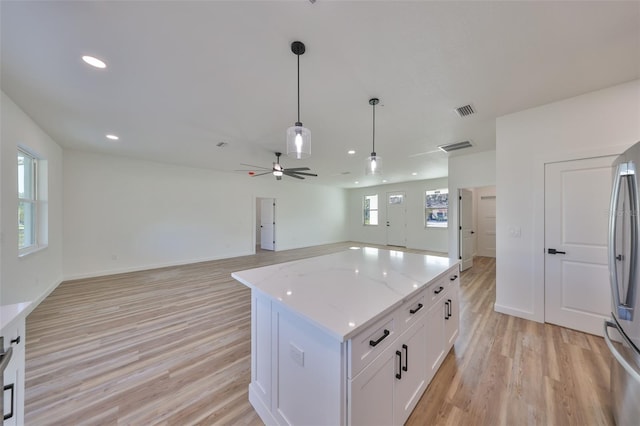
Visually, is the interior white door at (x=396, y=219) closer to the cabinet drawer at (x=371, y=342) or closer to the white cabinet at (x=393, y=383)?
the white cabinet at (x=393, y=383)

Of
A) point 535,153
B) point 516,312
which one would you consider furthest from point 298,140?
point 516,312

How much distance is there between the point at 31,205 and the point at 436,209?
983 centimetres

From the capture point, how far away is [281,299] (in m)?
1.25

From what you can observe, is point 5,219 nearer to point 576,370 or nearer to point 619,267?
point 619,267

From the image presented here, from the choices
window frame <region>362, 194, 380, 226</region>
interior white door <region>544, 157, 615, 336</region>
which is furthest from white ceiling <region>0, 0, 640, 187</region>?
window frame <region>362, 194, 380, 226</region>

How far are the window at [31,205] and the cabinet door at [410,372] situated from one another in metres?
5.08

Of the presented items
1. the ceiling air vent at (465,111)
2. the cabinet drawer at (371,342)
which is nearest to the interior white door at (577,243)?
the ceiling air vent at (465,111)

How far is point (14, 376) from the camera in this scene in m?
0.99

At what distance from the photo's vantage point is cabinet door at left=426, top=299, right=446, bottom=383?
5.63 ft

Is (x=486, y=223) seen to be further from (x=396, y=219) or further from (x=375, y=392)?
(x=375, y=392)

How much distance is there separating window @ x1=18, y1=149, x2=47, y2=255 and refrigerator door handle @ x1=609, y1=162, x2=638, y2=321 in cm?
627

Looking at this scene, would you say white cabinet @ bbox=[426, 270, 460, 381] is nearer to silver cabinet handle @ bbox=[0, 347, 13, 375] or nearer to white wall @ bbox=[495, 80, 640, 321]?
white wall @ bbox=[495, 80, 640, 321]

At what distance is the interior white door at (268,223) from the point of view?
8.30m

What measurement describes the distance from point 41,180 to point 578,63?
724cm
